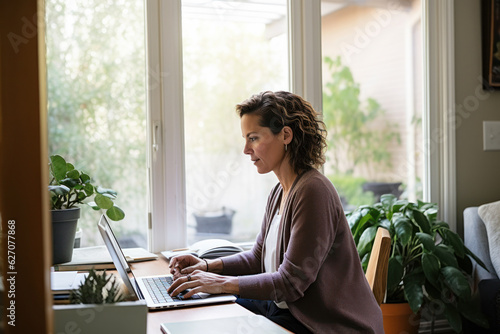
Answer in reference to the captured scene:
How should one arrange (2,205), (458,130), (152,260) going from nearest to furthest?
(2,205) → (152,260) → (458,130)

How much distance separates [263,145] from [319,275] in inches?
17.9

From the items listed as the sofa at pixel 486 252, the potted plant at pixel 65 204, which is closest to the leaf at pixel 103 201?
the potted plant at pixel 65 204

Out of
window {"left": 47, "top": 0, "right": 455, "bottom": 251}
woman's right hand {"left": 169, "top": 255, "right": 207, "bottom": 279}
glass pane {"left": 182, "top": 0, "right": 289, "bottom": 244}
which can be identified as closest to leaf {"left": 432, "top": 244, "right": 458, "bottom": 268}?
window {"left": 47, "top": 0, "right": 455, "bottom": 251}

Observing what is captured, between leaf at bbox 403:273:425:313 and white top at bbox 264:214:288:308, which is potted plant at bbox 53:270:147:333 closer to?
white top at bbox 264:214:288:308

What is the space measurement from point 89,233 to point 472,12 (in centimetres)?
219

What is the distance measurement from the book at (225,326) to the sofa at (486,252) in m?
1.43

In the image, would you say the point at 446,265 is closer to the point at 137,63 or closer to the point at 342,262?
the point at 342,262

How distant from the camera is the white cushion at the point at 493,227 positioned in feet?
7.38

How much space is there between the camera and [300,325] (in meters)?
1.45

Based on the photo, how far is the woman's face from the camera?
5.48ft

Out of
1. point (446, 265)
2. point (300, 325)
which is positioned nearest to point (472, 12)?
point (446, 265)

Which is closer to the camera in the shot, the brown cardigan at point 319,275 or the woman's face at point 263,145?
the brown cardigan at point 319,275

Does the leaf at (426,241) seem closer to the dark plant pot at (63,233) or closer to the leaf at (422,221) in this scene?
the leaf at (422,221)

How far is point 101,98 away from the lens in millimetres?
2158
